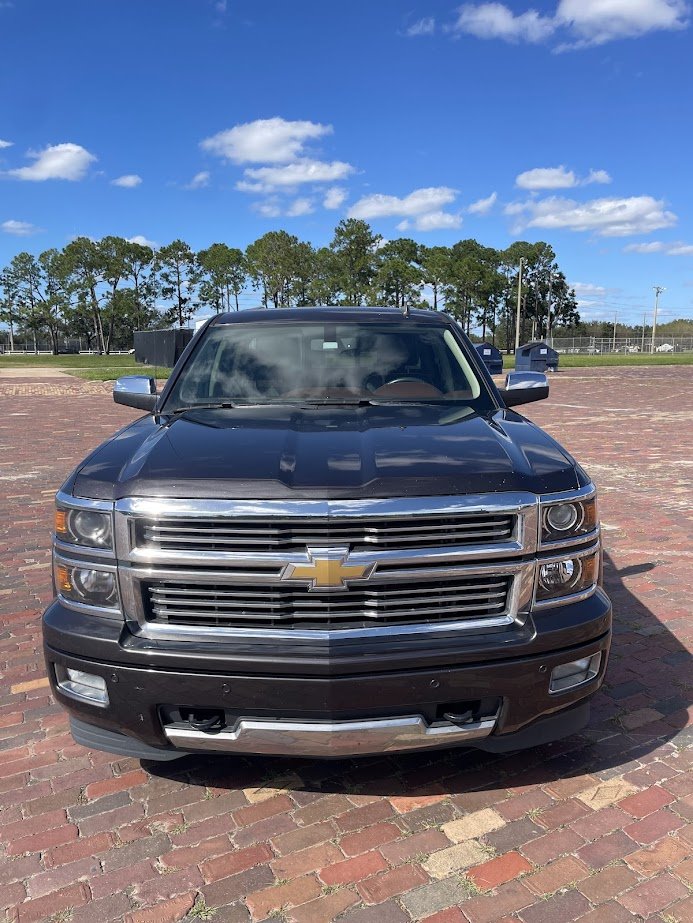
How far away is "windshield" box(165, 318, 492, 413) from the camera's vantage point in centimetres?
374

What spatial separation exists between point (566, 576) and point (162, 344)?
81.4ft

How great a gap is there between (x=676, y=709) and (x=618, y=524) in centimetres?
350

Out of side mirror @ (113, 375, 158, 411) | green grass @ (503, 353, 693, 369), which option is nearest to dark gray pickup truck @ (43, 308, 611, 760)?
side mirror @ (113, 375, 158, 411)

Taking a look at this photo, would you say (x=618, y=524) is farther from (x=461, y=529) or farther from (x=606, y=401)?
(x=606, y=401)

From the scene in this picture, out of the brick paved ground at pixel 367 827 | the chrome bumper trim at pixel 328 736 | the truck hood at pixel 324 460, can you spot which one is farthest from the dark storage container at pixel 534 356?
the chrome bumper trim at pixel 328 736

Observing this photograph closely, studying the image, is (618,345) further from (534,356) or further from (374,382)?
(374,382)

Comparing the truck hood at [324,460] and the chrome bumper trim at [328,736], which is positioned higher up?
the truck hood at [324,460]

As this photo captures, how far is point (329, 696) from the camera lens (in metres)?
2.33

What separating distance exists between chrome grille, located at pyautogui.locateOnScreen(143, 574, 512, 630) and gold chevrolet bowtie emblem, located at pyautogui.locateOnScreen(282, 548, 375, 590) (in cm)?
4

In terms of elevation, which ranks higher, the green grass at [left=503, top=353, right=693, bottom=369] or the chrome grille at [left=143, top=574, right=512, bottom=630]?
the chrome grille at [left=143, top=574, right=512, bottom=630]

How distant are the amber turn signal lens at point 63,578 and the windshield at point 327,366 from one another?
4.06 feet

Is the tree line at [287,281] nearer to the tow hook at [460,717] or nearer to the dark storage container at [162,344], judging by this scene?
the dark storage container at [162,344]

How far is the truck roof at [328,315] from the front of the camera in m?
4.32

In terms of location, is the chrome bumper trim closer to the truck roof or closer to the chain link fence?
the truck roof
